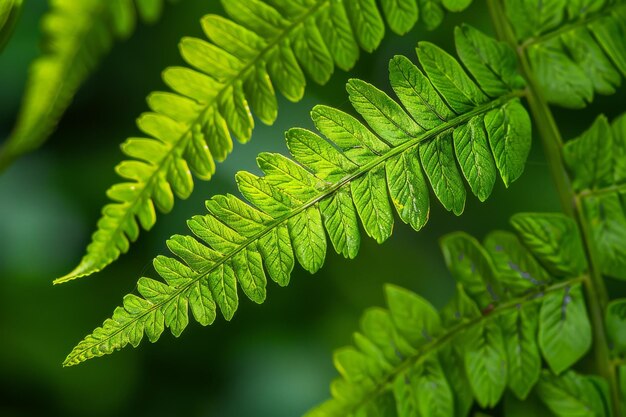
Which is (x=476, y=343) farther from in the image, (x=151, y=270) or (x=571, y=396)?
(x=151, y=270)

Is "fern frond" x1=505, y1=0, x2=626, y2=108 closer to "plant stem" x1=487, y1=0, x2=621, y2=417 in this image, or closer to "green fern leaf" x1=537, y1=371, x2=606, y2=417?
"plant stem" x1=487, y1=0, x2=621, y2=417

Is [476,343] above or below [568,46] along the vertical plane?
below

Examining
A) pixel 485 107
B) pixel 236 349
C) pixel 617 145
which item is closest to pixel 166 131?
pixel 485 107

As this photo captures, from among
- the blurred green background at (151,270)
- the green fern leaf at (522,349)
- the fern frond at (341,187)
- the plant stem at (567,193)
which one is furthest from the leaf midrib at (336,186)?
the blurred green background at (151,270)

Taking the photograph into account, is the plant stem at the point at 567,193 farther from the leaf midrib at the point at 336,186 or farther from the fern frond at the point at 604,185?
the leaf midrib at the point at 336,186

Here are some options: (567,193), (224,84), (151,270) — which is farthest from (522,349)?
(151,270)

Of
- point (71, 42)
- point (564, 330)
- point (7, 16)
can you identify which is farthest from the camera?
point (564, 330)

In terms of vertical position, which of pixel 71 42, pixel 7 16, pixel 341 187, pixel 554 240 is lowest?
pixel 554 240

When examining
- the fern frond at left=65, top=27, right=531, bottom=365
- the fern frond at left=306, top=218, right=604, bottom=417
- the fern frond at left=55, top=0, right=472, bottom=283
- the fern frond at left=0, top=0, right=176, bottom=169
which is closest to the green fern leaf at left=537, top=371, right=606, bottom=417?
the fern frond at left=306, top=218, right=604, bottom=417
